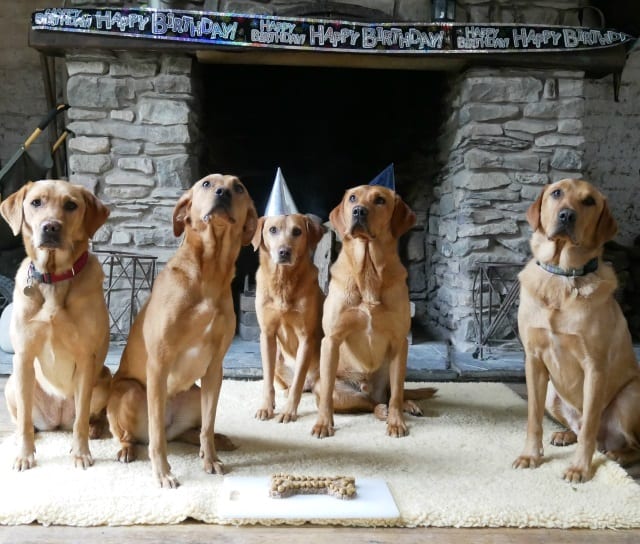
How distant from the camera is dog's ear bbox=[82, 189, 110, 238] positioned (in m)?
2.01

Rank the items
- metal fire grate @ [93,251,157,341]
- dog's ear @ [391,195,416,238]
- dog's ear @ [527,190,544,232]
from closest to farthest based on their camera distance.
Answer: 1. dog's ear @ [527,190,544,232]
2. dog's ear @ [391,195,416,238]
3. metal fire grate @ [93,251,157,341]

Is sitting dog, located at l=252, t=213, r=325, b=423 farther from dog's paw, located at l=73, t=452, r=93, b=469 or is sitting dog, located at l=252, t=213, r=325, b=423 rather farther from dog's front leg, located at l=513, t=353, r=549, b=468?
dog's front leg, located at l=513, t=353, r=549, b=468

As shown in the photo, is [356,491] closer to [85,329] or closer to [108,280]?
[85,329]

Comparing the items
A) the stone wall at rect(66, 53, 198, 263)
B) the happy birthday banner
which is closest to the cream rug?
the stone wall at rect(66, 53, 198, 263)

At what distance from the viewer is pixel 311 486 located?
6.05 feet

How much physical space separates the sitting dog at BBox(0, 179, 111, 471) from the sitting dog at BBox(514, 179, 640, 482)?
5.27 feet

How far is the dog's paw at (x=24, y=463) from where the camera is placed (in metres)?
2.00

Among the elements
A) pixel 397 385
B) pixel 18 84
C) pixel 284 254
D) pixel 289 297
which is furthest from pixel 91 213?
pixel 18 84

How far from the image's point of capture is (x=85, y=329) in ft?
6.47

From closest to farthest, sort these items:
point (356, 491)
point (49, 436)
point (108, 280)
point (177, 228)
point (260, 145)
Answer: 1. point (356, 491)
2. point (177, 228)
3. point (49, 436)
4. point (108, 280)
5. point (260, 145)

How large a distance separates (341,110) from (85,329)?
3536 millimetres

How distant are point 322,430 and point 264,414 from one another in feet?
1.16

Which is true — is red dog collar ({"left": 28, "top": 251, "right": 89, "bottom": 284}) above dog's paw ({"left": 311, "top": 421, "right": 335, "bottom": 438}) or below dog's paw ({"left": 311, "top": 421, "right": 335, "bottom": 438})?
above

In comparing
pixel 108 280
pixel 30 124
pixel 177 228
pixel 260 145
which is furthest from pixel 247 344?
pixel 30 124
